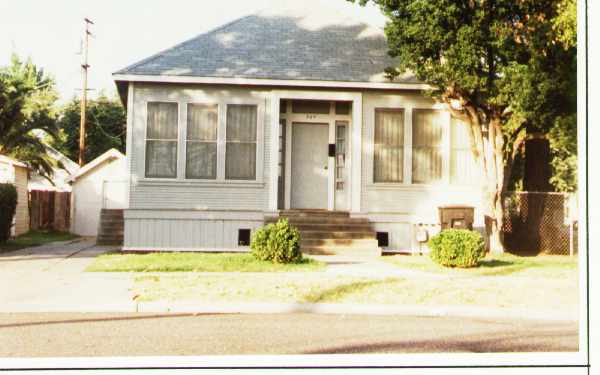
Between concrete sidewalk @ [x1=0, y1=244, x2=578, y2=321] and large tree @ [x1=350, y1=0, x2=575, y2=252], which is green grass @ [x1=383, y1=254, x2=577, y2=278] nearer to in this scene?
concrete sidewalk @ [x1=0, y1=244, x2=578, y2=321]

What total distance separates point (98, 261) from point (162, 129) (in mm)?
3996

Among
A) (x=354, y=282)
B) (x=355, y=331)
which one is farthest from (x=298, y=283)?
(x=355, y=331)

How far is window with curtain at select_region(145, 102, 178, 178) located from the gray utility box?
6.32m

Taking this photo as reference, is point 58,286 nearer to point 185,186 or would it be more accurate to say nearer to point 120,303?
point 120,303

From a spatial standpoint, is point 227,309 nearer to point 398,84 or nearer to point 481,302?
point 481,302

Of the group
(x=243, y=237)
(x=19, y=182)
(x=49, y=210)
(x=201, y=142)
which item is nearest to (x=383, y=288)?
(x=243, y=237)

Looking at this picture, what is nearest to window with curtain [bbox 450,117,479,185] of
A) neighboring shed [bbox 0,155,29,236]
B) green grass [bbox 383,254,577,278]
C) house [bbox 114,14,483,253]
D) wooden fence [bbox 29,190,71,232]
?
house [bbox 114,14,483,253]

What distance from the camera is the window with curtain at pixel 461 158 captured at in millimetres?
15766

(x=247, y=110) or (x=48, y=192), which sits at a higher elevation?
(x=247, y=110)

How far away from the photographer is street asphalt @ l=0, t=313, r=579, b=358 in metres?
6.23

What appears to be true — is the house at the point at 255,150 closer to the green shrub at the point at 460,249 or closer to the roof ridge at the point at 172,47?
the roof ridge at the point at 172,47

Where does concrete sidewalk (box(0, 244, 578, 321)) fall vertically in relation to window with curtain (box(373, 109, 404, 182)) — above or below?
below

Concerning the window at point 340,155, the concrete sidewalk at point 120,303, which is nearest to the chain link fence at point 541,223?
the window at point 340,155

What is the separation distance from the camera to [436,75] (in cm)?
1373
